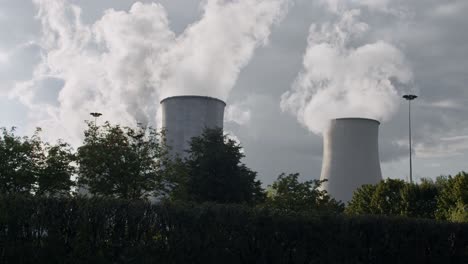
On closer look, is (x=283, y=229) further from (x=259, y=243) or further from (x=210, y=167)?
(x=210, y=167)

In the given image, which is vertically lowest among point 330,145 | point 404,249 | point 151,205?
point 404,249

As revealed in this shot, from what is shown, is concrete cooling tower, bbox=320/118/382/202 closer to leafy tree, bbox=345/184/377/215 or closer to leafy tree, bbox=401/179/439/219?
leafy tree, bbox=345/184/377/215

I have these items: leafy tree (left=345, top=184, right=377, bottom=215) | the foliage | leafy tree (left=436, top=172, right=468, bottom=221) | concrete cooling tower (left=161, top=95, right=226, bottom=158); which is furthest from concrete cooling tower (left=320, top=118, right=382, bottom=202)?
concrete cooling tower (left=161, top=95, right=226, bottom=158)

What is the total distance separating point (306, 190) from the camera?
21.4 metres

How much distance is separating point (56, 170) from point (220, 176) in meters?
5.99

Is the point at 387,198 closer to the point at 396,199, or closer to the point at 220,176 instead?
the point at 396,199

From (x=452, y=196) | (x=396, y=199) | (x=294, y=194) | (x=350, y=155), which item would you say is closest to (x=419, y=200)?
(x=396, y=199)

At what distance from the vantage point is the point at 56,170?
20547 millimetres

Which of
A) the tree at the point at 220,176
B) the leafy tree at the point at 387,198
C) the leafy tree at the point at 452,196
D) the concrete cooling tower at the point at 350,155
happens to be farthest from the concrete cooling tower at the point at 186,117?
the leafy tree at the point at 452,196

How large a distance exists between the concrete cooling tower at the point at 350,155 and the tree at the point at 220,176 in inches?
383

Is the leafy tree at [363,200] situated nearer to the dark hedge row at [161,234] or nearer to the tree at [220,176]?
the tree at [220,176]

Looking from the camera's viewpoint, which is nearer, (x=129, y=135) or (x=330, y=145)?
(x=129, y=135)

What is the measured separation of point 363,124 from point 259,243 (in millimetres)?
19918

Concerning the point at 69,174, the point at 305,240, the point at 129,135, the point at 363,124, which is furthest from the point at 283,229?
the point at 363,124
